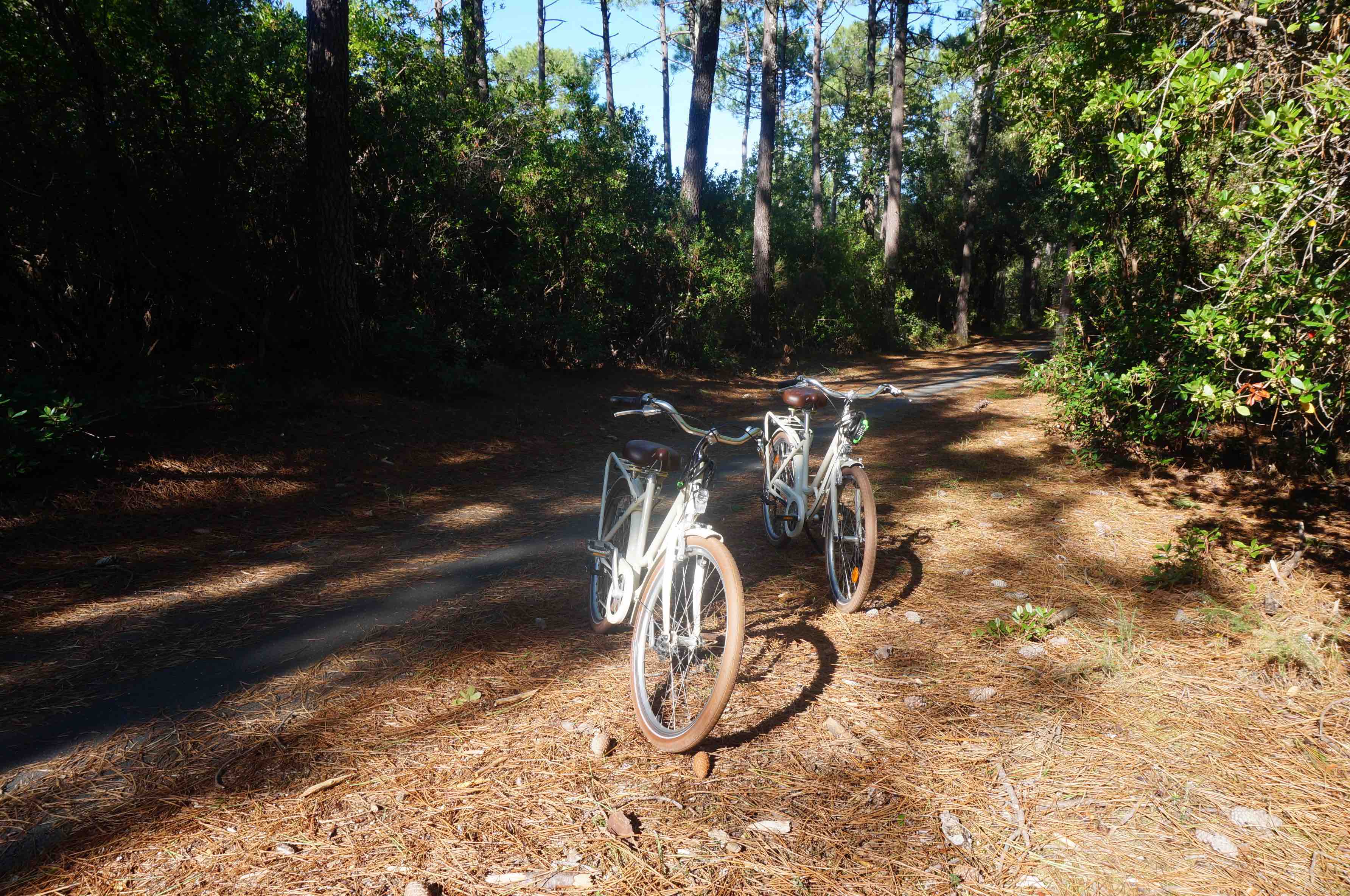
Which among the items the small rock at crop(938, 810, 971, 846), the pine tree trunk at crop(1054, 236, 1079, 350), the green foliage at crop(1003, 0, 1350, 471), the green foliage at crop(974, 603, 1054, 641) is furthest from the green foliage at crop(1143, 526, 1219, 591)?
the pine tree trunk at crop(1054, 236, 1079, 350)

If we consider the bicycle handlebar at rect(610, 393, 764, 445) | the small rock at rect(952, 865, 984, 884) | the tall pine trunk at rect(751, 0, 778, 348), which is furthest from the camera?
the tall pine trunk at rect(751, 0, 778, 348)

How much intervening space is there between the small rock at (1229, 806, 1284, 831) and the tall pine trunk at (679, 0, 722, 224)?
1315 centimetres

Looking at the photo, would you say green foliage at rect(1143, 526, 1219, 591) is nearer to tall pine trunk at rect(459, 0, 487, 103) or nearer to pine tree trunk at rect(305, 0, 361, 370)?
pine tree trunk at rect(305, 0, 361, 370)

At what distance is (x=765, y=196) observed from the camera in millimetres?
14945

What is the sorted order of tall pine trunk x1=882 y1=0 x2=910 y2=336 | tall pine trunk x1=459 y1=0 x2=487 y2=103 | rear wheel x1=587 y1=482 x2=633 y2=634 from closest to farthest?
rear wheel x1=587 y1=482 x2=633 y2=634 → tall pine trunk x1=459 y1=0 x2=487 y2=103 → tall pine trunk x1=882 y1=0 x2=910 y2=336

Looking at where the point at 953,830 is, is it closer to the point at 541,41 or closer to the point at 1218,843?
the point at 1218,843

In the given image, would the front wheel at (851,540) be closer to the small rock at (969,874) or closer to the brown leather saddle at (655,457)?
the brown leather saddle at (655,457)

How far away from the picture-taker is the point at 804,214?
2234 centimetres

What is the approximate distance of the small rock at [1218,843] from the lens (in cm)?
234

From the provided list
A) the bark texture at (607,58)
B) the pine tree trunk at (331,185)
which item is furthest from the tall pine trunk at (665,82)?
the pine tree trunk at (331,185)

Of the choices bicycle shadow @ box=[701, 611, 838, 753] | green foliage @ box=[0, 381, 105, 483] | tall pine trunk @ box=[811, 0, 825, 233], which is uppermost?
tall pine trunk @ box=[811, 0, 825, 233]

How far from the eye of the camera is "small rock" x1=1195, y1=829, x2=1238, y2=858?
7.66 feet

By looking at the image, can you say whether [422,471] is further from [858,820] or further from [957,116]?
[957,116]

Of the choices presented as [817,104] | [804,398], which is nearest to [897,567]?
[804,398]
